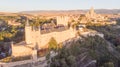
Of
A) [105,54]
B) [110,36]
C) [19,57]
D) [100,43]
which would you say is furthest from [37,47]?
[110,36]

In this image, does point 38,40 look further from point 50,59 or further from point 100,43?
point 100,43

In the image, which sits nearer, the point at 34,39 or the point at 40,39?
the point at 34,39

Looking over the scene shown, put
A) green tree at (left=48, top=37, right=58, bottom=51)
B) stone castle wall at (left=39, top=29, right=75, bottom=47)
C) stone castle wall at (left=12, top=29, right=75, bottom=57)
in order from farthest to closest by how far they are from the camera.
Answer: stone castle wall at (left=39, top=29, right=75, bottom=47) < green tree at (left=48, top=37, right=58, bottom=51) < stone castle wall at (left=12, top=29, right=75, bottom=57)

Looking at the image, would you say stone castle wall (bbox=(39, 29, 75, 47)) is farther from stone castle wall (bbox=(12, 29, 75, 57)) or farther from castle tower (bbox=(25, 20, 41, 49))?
castle tower (bbox=(25, 20, 41, 49))

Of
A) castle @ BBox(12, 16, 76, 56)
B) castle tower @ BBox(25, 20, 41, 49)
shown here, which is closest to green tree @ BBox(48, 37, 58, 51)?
castle @ BBox(12, 16, 76, 56)

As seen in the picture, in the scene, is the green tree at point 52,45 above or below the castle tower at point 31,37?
below

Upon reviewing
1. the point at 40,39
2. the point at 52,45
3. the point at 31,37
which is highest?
the point at 31,37

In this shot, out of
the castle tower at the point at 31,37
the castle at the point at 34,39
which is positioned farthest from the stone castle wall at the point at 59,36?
the castle tower at the point at 31,37

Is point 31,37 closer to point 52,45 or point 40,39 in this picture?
point 40,39

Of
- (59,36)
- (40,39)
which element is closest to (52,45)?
(40,39)

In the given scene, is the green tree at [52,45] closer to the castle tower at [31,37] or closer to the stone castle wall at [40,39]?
the stone castle wall at [40,39]

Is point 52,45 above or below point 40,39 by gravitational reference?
below
